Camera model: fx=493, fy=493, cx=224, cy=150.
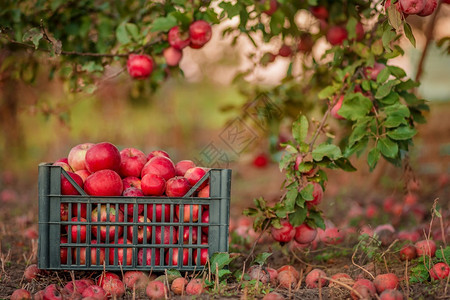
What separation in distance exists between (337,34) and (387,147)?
96 cm

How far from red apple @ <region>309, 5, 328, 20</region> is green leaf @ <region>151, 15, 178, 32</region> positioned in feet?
2.97

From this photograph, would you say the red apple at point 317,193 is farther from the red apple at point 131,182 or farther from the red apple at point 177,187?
the red apple at point 131,182

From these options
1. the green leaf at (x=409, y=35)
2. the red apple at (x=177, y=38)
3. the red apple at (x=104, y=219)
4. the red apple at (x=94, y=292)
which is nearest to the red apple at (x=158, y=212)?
the red apple at (x=104, y=219)

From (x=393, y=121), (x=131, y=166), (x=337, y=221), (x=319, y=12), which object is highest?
(x=319, y=12)

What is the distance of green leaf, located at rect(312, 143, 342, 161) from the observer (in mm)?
2080

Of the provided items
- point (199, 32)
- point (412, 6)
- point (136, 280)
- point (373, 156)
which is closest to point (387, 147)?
Answer: point (373, 156)

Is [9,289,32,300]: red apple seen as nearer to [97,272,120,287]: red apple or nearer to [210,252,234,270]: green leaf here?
[97,272,120,287]: red apple

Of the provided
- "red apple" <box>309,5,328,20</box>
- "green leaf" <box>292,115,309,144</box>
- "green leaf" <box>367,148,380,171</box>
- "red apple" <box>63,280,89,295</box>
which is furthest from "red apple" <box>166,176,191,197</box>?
"red apple" <box>309,5,328,20</box>

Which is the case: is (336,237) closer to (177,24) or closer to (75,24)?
(177,24)

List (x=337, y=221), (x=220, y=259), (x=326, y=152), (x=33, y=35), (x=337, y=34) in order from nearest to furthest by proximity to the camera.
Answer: (x=220, y=259) < (x=326, y=152) < (x=33, y=35) < (x=337, y=34) < (x=337, y=221)

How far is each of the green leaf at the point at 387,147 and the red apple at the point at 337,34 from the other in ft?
2.92

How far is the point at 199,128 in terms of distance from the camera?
9562 mm

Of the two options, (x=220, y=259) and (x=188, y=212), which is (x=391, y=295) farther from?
(x=188, y=212)

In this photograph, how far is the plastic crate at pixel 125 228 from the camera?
72.4 inches
